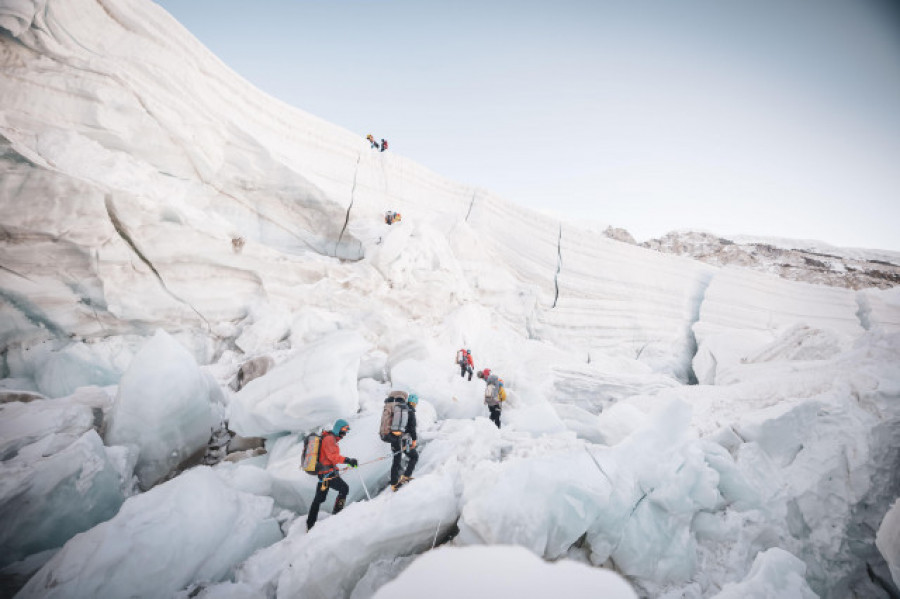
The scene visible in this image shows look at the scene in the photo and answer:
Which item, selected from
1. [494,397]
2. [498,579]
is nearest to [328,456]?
[498,579]

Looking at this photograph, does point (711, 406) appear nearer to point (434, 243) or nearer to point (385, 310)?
point (385, 310)

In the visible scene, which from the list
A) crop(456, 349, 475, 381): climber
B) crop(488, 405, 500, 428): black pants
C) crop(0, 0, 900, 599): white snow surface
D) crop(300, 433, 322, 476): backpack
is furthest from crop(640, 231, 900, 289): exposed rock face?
crop(300, 433, 322, 476): backpack

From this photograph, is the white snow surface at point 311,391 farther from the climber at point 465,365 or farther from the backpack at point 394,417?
the climber at point 465,365

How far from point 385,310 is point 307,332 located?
204 cm

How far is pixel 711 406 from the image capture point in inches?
199

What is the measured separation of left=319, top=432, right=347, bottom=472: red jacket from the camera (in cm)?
357

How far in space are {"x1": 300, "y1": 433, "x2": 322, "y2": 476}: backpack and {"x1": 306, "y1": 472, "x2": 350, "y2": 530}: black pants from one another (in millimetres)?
131

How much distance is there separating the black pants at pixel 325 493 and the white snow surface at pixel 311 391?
0.30 metres

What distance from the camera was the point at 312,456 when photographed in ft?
11.6

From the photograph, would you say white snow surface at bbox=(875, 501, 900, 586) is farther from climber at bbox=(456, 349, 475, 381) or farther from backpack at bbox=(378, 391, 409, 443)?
climber at bbox=(456, 349, 475, 381)

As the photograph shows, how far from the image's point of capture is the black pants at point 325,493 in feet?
11.6

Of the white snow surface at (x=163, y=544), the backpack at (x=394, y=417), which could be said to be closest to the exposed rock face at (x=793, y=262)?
the backpack at (x=394, y=417)

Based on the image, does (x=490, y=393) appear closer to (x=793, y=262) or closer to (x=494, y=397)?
(x=494, y=397)

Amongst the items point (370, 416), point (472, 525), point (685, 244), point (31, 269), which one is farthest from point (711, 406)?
point (685, 244)
